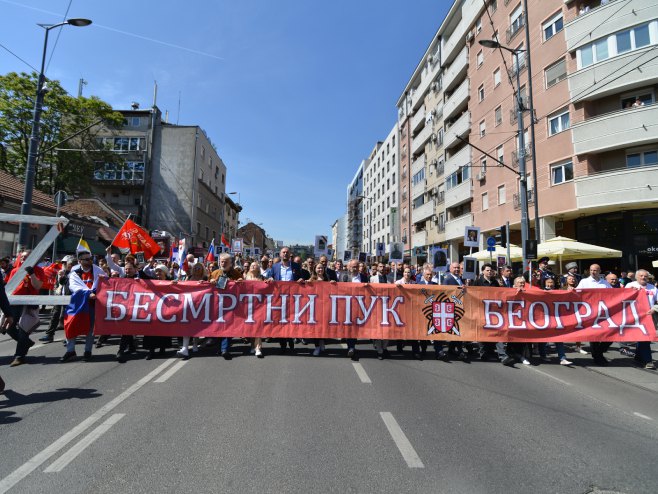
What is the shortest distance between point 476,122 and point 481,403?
2995cm

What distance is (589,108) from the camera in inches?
794

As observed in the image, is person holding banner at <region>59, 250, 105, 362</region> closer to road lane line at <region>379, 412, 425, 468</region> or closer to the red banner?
the red banner

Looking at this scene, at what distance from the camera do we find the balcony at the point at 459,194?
31.4 metres

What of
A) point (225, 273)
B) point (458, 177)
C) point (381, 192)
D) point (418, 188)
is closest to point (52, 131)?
point (225, 273)

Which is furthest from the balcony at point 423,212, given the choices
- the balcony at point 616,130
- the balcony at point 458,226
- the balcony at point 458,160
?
the balcony at point 616,130

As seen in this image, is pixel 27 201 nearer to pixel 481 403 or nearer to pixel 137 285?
pixel 137 285

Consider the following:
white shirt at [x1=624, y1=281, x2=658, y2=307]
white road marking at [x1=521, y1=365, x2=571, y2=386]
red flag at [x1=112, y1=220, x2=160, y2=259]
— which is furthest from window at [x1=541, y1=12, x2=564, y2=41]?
red flag at [x1=112, y1=220, x2=160, y2=259]

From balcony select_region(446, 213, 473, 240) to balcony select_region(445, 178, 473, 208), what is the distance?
4.61ft

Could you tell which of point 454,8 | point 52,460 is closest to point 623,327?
point 52,460

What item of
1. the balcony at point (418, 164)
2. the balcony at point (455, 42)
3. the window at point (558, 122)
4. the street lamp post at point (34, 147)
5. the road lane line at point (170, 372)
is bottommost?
the road lane line at point (170, 372)

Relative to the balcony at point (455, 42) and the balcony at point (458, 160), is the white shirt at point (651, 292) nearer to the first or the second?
the balcony at point (458, 160)

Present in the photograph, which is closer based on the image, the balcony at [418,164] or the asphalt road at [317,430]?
the asphalt road at [317,430]

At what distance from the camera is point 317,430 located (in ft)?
13.4

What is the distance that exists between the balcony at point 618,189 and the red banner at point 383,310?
12.5 metres
